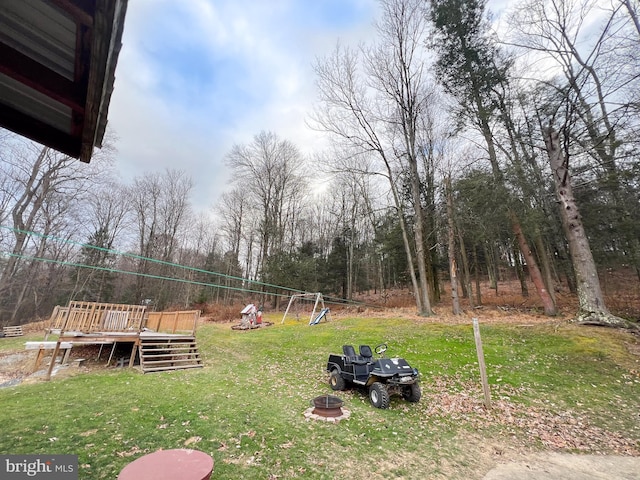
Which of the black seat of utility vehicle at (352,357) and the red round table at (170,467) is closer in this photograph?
the red round table at (170,467)

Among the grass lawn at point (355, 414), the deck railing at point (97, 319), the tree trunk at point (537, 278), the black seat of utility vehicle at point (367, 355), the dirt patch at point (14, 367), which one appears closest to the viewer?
the grass lawn at point (355, 414)

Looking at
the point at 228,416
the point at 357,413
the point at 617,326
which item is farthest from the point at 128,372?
the point at 617,326

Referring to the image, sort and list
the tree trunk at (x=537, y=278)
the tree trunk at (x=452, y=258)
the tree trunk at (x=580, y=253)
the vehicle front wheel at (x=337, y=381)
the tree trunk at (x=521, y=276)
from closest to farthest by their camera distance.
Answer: the vehicle front wheel at (x=337, y=381), the tree trunk at (x=580, y=253), the tree trunk at (x=537, y=278), the tree trunk at (x=452, y=258), the tree trunk at (x=521, y=276)

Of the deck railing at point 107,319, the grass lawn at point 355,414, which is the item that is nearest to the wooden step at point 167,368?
the grass lawn at point 355,414

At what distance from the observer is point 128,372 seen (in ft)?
24.6

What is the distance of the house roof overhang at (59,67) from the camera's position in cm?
152

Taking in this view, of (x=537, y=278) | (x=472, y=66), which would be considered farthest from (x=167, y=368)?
(x=472, y=66)

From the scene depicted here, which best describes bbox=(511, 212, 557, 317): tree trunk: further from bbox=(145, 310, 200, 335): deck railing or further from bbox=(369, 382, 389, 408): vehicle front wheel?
bbox=(145, 310, 200, 335): deck railing

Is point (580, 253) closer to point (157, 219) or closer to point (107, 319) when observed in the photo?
point (107, 319)

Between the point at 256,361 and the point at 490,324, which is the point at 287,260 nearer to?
the point at 256,361

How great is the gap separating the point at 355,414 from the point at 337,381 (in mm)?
1436

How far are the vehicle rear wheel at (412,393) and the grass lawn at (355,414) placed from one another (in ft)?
0.43

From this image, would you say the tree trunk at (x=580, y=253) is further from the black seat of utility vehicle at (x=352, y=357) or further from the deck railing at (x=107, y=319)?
the deck railing at (x=107, y=319)

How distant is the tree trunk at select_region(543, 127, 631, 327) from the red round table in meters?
11.3
